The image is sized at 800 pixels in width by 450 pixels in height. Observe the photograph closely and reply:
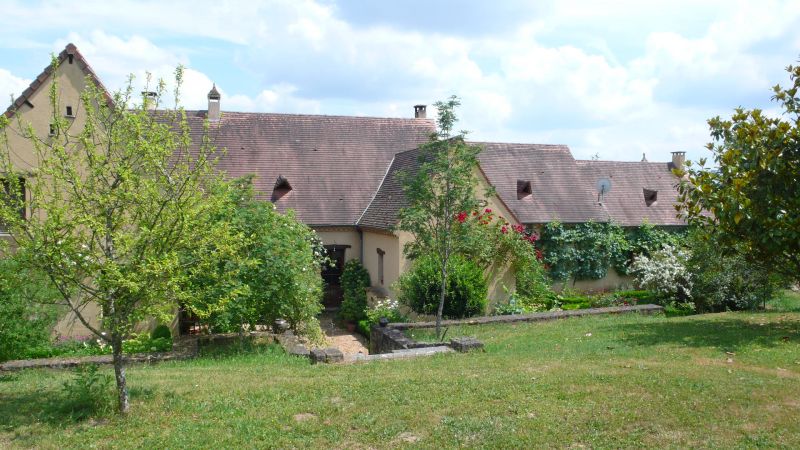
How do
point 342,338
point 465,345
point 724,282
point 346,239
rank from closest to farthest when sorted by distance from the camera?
point 465,345, point 342,338, point 724,282, point 346,239

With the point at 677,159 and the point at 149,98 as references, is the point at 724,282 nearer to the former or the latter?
the point at 677,159

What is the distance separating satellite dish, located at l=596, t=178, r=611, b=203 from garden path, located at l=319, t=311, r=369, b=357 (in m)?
11.8

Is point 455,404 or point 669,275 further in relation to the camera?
point 669,275

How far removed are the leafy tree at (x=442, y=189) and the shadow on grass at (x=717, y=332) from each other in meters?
4.54

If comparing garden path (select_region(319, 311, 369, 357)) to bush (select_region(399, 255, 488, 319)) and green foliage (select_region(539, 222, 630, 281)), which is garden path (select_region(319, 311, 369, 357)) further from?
green foliage (select_region(539, 222, 630, 281))

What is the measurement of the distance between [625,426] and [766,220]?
754cm

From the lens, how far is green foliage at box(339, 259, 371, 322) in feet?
66.9

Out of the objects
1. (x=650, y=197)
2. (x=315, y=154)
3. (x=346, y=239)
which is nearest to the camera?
(x=346, y=239)

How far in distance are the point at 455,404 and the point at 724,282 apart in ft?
47.8

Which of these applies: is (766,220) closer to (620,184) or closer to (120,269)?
(120,269)

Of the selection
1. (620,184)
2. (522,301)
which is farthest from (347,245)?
(620,184)

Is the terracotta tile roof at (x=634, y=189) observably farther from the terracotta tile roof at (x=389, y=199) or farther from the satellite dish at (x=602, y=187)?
the terracotta tile roof at (x=389, y=199)

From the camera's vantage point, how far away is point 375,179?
2395cm

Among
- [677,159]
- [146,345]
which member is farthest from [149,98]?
[677,159]
